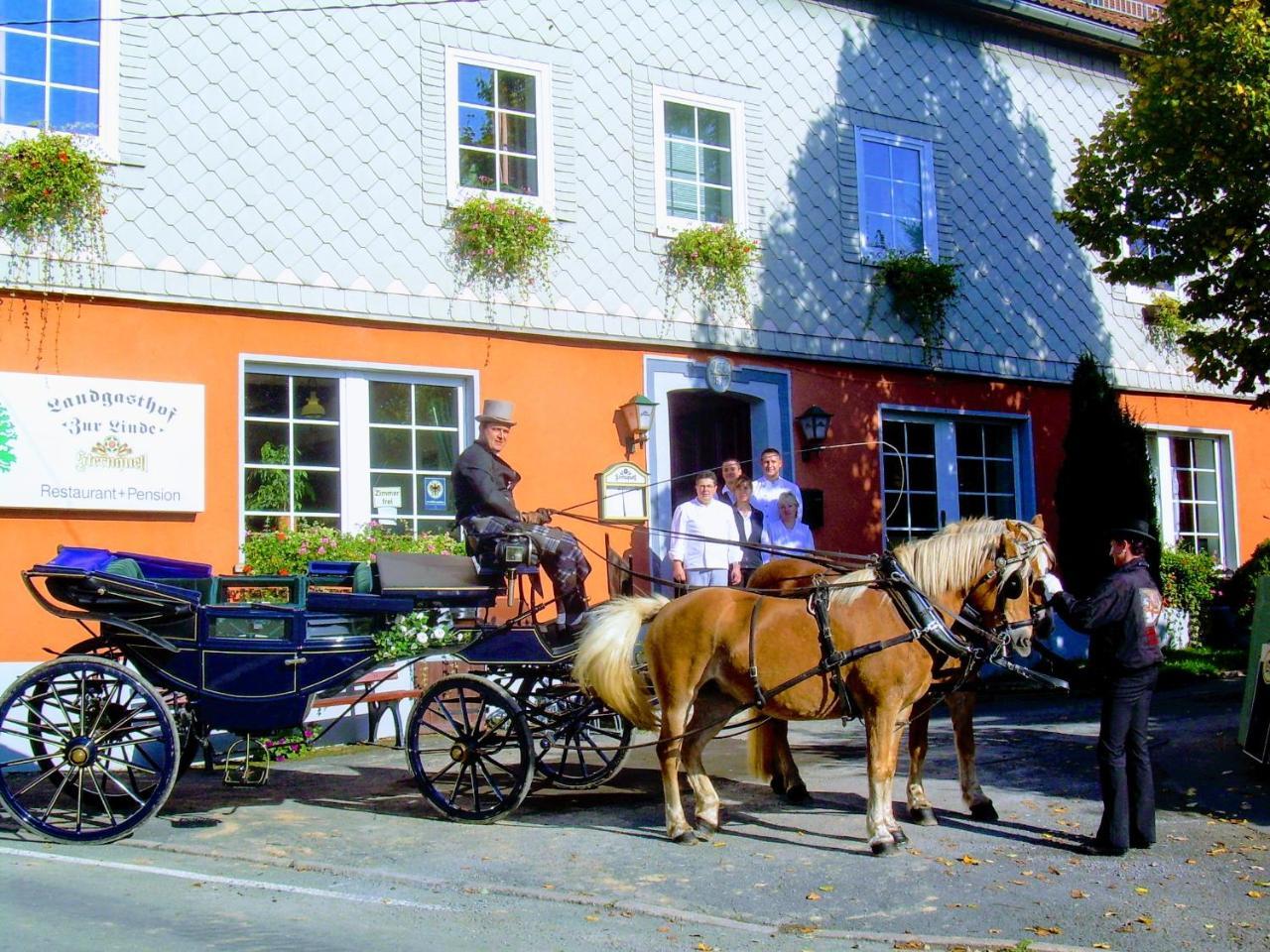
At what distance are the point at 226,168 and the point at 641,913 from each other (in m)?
7.38

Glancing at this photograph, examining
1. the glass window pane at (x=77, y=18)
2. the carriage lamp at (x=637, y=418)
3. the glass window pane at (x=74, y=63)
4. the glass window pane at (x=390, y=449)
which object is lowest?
the glass window pane at (x=390, y=449)

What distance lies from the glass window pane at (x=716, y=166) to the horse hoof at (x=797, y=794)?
7.07 m

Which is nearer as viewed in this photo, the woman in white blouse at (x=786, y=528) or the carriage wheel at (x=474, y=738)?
the carriage wheel at (x=474, y=738)

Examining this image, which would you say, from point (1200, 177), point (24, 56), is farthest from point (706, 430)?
point (24, 56)

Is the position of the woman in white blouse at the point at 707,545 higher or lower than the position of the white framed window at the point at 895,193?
lower

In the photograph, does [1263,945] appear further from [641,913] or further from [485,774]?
[485,774]

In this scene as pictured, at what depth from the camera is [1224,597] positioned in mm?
16859

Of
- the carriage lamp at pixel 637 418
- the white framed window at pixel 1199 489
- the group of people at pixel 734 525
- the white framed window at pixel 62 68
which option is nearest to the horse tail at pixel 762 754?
the group of people at pixel 734 525

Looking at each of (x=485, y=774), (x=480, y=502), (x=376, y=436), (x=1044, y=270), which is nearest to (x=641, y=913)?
(x=485, y=774)

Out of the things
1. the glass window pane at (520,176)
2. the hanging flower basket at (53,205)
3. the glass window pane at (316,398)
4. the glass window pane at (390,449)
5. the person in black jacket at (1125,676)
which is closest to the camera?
the person in black jacket at (1125,676)

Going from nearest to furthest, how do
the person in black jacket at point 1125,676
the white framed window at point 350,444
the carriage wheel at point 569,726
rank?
the person in black jacket at point 1125,676, the carriage wheel at point 569,726, the white framed window at point 350,444

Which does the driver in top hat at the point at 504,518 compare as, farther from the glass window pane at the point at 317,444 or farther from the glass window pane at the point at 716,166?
the glass window pane at the point at 716,166

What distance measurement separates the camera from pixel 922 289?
1472cm

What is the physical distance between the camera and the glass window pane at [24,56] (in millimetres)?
10328
